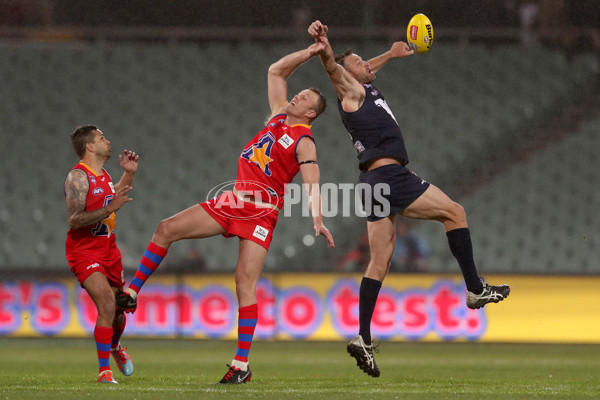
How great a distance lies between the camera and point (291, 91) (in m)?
16.6

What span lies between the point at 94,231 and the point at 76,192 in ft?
1.26

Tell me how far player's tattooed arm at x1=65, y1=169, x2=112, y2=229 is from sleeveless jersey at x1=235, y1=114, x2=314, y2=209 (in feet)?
3.57

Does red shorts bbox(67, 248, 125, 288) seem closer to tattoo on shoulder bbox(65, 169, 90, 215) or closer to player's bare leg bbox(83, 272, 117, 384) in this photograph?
player's bare leg bbox(83, 272, 117, 384)

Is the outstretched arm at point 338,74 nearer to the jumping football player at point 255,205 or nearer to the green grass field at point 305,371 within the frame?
the jumping football player at point 255,205

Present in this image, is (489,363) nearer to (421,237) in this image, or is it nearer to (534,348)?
(534,348)

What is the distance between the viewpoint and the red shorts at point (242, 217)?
6973mm

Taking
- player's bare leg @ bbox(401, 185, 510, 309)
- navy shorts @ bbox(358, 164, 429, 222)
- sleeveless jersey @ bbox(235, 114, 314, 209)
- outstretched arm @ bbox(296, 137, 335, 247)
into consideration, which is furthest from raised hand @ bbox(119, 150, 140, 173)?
player's bare leg @ bbox(401, 185, 510, 309)

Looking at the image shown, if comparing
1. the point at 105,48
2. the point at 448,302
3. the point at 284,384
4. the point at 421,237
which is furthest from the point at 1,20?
the point at 284,384

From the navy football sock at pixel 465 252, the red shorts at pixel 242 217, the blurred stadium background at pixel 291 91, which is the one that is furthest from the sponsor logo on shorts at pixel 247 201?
the blurred stadium background at pixel 291 91

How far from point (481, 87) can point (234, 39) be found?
4.65m

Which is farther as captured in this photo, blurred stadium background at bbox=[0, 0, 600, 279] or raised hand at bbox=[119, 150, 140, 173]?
blurred stadium background at bbox=[0, 0, 600, 279]

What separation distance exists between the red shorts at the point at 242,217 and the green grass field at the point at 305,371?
3.69ft

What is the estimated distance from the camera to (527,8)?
16.3 metres

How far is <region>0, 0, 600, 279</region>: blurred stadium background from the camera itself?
15375 millimetres
